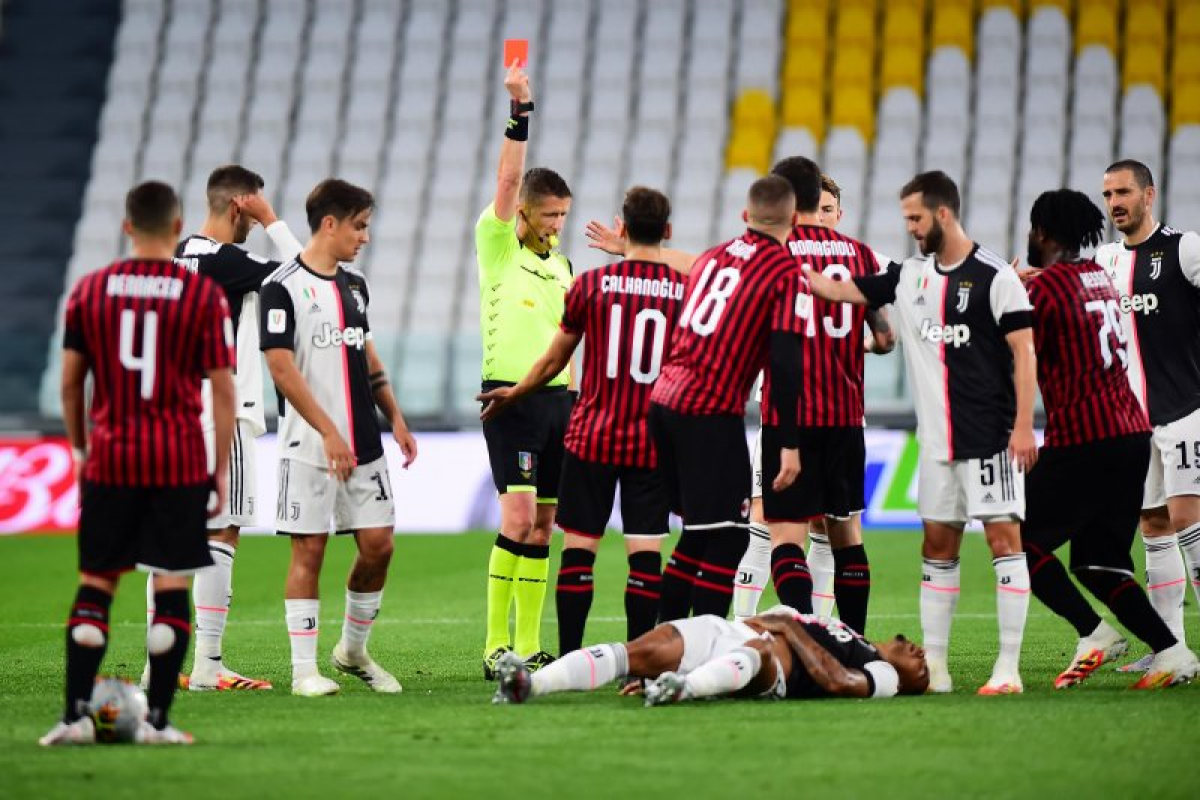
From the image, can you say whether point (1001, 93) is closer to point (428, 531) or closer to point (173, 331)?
point (428, 531)

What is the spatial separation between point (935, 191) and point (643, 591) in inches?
76.1

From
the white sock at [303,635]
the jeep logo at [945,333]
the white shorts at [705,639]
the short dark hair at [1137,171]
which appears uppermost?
the short dark hair at [1137,171]

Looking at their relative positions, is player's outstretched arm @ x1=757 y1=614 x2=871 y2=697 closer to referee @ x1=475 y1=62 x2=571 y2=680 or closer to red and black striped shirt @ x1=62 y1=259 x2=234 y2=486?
referee @ x1=475 y1=62 x2=571 y2=680

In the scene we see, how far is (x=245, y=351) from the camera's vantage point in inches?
310

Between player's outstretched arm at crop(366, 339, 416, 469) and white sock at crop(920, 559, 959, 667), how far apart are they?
2.12 m

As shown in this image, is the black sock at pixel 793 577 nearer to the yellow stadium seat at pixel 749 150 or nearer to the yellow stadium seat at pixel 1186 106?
the yellow stadium seat at pixel 749 150

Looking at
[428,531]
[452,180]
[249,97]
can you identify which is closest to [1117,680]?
[428,531]

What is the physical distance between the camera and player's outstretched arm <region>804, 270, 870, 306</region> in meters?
7.07

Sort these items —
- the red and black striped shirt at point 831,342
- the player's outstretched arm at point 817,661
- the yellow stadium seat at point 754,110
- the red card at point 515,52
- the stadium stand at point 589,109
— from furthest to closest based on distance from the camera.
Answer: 1. the yellow stadium seat at point 754,110
2. the stadium stand at point 589,109
3. the red card at point 515,52
4. the red and black striped shirt at point 831,342
5. the player's outstretched arm at point 817,661

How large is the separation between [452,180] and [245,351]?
14.0 meters

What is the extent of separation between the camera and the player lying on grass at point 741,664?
6242 millimetres

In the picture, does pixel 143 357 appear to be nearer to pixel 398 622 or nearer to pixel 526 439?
pixel 526 439

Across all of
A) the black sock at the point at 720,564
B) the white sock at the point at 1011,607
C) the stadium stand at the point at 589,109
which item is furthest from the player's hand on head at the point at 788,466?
the stadium stand at the point at 589,109

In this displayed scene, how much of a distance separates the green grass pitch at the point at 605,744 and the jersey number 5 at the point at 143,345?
1154 mm
